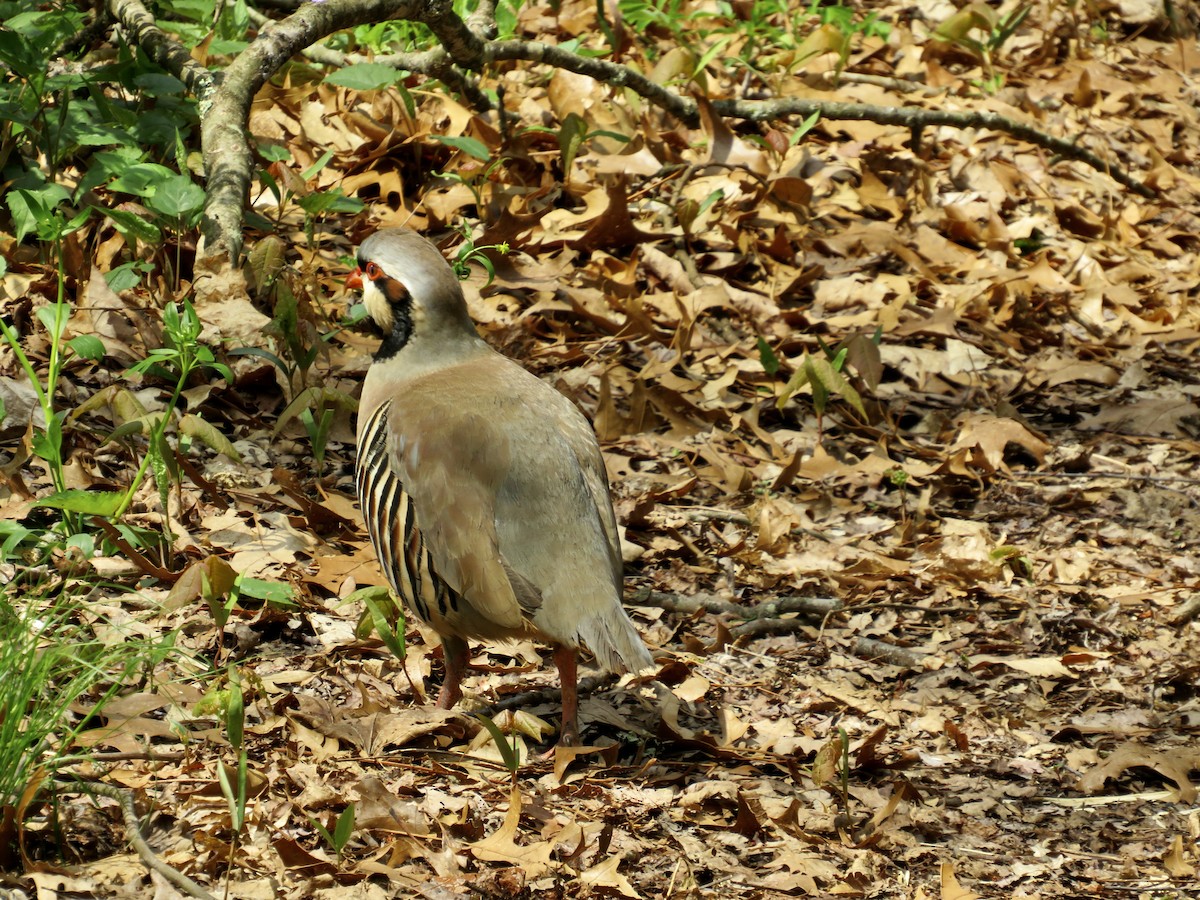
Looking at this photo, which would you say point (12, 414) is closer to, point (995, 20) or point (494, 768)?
point (494, 768)

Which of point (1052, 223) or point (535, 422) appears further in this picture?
point (1052, 223)

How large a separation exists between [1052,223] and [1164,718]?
12.5 feet

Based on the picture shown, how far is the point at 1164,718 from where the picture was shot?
4.11 metres

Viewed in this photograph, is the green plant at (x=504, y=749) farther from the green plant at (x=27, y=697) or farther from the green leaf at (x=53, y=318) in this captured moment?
the green leaf at (x=53, y=318)

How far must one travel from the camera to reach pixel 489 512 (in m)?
3.62

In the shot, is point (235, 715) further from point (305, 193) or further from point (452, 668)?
point (305, 193)

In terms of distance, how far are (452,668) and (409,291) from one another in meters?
1.11

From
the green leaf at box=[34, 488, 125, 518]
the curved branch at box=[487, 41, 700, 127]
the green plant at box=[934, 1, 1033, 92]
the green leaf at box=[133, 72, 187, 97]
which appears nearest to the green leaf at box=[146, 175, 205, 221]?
the green leaf at box=[133, 72, 187, 97]

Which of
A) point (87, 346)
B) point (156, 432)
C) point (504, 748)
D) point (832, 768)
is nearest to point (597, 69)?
point (87, 346)

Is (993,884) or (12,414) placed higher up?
(12,414)

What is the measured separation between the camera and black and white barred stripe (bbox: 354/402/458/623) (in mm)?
3633

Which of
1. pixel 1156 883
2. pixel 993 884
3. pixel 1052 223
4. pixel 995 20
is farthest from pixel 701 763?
pixel 995 20

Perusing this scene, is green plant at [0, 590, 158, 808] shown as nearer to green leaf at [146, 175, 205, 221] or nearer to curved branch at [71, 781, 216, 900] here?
curved branch at [71, 781, 216, 900]

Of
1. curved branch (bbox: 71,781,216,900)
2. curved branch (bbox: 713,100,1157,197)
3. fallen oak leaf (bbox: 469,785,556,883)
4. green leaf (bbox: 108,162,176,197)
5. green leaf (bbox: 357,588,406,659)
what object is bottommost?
fallen oak leaf (bbox: 469,785,556,883)
